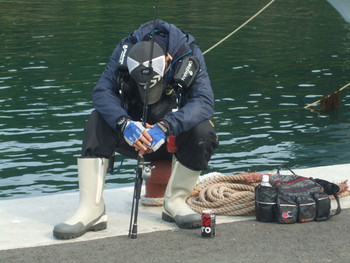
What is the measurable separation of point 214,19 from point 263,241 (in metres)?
18.1

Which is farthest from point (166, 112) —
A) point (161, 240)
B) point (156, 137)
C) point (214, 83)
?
point (214, 83)

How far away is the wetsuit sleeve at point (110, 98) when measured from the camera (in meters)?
5.34

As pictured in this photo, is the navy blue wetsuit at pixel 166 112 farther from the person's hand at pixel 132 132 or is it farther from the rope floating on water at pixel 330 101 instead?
the rope floating on water at pixel 330 101

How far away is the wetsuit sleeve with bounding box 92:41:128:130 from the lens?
5.34m

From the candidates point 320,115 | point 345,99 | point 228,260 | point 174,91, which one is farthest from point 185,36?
point 345,99

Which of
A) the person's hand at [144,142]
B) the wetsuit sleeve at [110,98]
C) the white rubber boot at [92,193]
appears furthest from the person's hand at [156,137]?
the white rubber boot at [92,193]

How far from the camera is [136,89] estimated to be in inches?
221

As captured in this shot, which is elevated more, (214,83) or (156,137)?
(156,137)

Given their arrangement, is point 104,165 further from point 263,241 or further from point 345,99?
point 345,99

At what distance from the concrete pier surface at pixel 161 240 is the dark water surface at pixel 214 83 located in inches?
93.9

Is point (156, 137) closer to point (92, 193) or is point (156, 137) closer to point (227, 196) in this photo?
point (92, 193)

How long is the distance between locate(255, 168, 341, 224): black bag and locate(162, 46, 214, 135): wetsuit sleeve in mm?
607

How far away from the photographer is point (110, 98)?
546 cm

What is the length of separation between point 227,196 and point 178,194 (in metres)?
0.50
